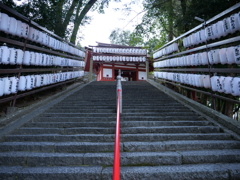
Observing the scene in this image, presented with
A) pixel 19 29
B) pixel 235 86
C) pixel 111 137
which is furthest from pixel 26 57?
pixel 235 86

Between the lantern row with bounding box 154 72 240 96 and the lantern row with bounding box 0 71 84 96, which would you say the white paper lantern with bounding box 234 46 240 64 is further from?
the lantern row with bounding box 0 71 84 96

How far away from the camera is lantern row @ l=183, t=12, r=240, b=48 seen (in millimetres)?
4145

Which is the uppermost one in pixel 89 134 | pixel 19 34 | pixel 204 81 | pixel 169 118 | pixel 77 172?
pixel 19 34

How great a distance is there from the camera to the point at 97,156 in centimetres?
316

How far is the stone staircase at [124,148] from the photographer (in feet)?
9.23

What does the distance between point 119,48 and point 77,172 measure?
58.0 feet

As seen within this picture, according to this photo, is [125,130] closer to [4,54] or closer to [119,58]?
[4,54]

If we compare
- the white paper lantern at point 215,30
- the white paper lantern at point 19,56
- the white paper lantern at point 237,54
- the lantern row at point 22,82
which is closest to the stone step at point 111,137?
the lantern row at point 22,82

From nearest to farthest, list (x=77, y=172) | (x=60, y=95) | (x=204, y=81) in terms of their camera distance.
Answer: (x=77, y=172) → (x=204, y=81) → (x=60, y=95)

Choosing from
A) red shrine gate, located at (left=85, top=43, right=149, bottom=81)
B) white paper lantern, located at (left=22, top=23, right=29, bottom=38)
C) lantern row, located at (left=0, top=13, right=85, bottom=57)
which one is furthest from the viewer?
red shrine gate, located at (left=85, top=43, right=149, bottom=81)

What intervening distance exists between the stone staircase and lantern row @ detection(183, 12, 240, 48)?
2.45 meters

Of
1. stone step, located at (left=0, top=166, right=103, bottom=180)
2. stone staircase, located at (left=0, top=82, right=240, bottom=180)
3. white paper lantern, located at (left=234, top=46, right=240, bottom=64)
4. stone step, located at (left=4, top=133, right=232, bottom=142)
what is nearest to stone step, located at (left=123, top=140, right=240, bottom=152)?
stone staircase, located at (left=0, top=82, right=240, bottom=180)

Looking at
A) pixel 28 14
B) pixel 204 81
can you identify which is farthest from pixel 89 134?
pixel 28 14

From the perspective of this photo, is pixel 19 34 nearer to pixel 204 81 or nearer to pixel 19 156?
pixel 19 156
